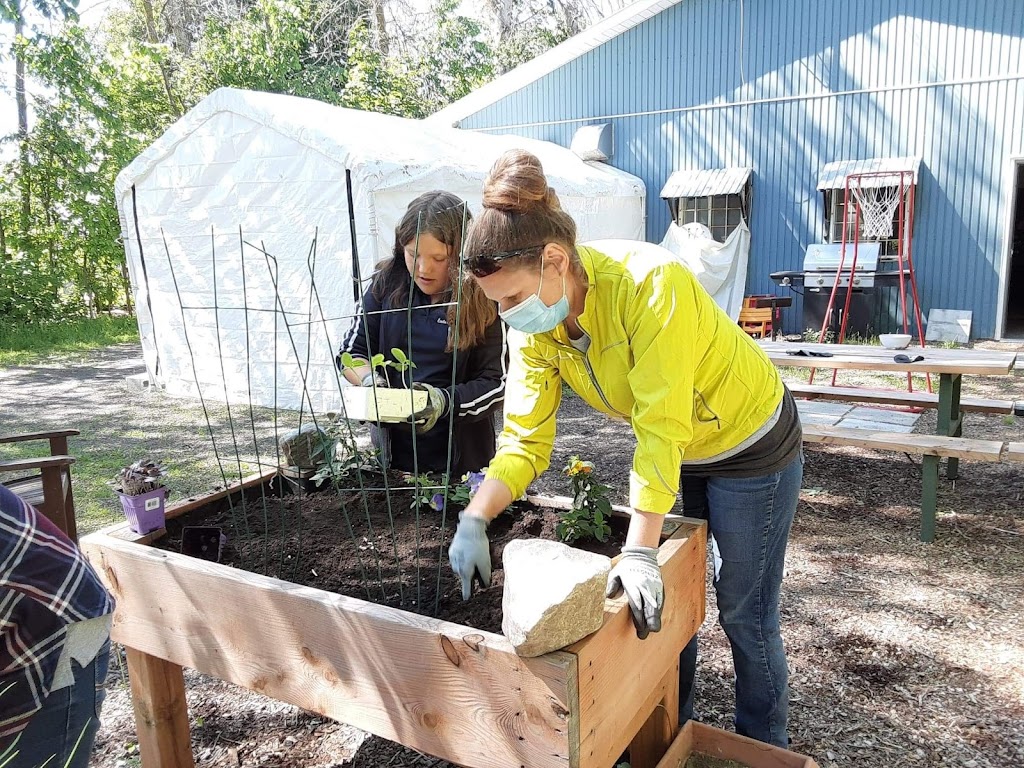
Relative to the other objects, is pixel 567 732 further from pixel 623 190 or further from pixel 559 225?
pixel 623 190

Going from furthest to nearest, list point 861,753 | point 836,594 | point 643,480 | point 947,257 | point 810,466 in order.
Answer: point 947,257, point 810,466, point 836,594, point 861,753, point 643,480

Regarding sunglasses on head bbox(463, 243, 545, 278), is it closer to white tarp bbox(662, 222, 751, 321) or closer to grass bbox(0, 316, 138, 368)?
white tarp bbox(662, 222, 751, 321)

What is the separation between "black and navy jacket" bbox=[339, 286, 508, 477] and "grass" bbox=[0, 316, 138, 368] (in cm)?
863

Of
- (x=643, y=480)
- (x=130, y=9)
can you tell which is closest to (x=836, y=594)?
(x=643, y=480)

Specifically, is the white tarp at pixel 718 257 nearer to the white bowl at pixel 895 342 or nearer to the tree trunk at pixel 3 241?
the white bowl at pixel 895 342

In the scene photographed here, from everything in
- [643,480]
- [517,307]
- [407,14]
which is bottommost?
[643,480]

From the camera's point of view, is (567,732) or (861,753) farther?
(861,753)

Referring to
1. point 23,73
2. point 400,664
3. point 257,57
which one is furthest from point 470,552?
point 257,57

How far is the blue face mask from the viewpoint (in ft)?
4.49

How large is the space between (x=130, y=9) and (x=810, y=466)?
63.0 feet

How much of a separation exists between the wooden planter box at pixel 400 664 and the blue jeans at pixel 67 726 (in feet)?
1.21

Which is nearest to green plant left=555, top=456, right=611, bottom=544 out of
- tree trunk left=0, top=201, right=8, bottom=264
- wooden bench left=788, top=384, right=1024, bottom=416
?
wooden bench left=788, top=384, right=1024, bottom=416

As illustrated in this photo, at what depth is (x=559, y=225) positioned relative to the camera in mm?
1356

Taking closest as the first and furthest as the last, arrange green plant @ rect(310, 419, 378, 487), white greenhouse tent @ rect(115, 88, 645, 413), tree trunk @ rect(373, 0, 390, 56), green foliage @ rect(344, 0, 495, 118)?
green plant @ rect(310, 419, 378, 487) < white greenhouse tent @ rect(115, 88, 645, 413) < green foliage @ rect(344, 0, 495, 118) < tree trunk @ rect(373, 0, 390, 56)
